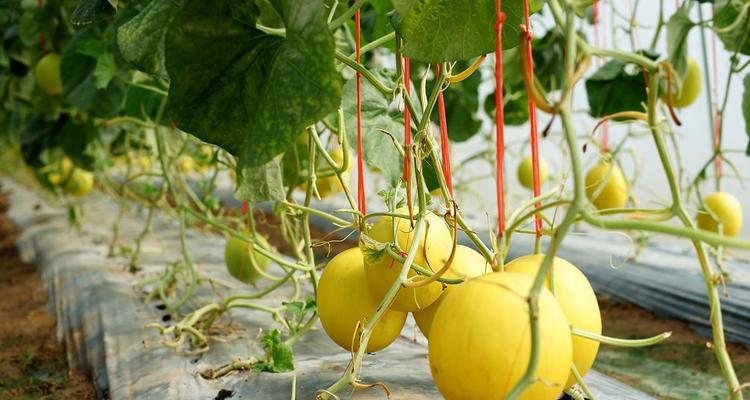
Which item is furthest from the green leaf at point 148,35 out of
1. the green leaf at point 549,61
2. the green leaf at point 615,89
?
the green leaf at point 549,61

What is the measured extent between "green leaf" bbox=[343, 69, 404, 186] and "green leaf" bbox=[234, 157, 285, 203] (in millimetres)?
233

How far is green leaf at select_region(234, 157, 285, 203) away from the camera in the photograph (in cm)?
69

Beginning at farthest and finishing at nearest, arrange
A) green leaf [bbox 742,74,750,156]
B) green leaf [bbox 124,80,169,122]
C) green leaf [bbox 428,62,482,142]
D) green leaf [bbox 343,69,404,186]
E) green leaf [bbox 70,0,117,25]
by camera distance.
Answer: green leaf [bbox 428,62,482,142] < green leaf [bbox 124,80,169,122] < green leaf [bbox 742,74,750,156] < green leaf [bbox 343,69,404,186] < green leaf [bbox 70,0,117,25]

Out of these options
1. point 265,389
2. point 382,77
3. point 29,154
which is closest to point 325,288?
point 265,389

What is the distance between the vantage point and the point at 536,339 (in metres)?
0.50

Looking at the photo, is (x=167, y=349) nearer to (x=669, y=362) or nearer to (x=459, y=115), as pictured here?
(x=669, y=362)

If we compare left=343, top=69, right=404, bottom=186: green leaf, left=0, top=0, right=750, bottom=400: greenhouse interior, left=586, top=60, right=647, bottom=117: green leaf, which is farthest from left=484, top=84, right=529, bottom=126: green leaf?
left=343, top=69, right=404, bottom=186: green leaf

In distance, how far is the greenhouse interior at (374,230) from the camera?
598 millimetres

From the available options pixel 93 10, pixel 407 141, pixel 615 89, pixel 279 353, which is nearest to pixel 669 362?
pixel 615 89

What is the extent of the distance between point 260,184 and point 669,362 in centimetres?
135

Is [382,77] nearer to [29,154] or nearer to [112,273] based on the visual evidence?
[112,273]

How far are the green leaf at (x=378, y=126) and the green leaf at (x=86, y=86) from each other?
3.28 ft

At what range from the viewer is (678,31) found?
1.65 metres

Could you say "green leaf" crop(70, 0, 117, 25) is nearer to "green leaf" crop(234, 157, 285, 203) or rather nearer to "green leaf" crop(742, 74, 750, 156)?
"green leaf" crop(234, 157, 285, 203)
